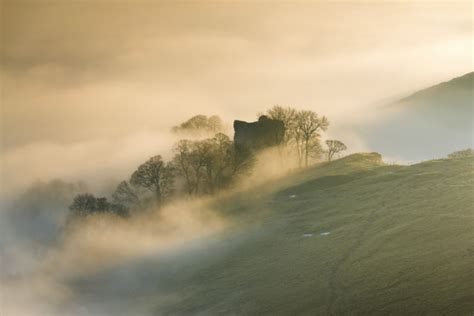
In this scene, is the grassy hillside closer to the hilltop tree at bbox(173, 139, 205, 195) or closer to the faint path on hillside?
the faint path on hillside

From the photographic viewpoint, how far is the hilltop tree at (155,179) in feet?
282

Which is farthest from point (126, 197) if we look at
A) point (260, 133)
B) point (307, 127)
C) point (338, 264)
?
point (338, 264)

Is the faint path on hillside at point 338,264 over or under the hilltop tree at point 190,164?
under

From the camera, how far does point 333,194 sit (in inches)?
2879

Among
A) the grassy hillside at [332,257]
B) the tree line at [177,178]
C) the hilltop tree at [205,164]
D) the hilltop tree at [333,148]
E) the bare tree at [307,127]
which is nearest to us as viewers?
the grassy hillside at [332,257]

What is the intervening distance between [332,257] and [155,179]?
41401 mm

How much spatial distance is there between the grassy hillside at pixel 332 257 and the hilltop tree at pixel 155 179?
29.2 feet

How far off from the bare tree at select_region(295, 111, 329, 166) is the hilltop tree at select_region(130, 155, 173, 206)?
72.9 feet

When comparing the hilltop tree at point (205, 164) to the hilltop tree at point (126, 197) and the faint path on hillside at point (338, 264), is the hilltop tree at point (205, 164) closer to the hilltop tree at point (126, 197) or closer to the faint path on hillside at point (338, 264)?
Answer: the hilltop tree at point (126, 197)

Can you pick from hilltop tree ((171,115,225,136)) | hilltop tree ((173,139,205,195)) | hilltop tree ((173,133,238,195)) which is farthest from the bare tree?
hilltop tree ((173,139,205,195))

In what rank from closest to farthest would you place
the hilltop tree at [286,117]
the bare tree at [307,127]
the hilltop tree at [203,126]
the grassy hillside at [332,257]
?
the grassy hillside at [332,257] < the hilltop tree at [286,117] < the bare tree at [307,127] < the hilltop tree at [203,126]

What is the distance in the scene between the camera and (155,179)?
282 feet

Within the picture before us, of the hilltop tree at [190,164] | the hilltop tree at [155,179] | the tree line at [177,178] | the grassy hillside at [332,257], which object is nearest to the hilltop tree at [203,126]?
the tree line at [177,178]

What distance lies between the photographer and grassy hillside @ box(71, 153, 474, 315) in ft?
132
